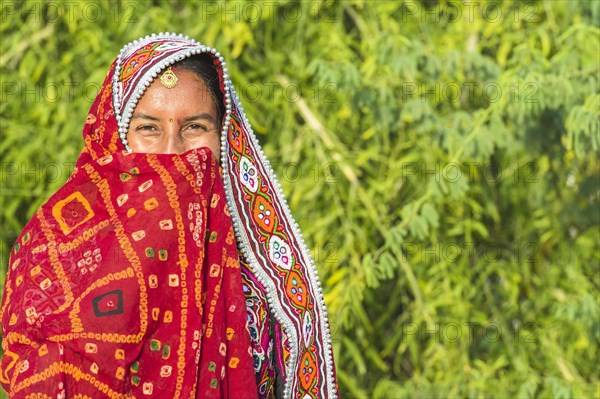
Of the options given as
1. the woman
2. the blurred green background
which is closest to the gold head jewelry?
the woman

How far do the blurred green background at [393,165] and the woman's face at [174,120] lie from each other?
1346mm

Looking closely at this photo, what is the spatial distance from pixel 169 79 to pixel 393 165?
1614mm

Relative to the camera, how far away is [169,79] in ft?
5.92

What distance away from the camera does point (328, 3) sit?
340cm

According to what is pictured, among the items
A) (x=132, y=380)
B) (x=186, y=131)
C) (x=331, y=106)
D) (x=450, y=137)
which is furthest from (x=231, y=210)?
(x=331, y=106)

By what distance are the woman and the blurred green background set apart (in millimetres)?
1260

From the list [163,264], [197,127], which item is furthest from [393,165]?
[163,264]

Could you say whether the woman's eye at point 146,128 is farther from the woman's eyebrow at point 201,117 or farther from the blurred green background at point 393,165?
the blurred green background at point 393,165

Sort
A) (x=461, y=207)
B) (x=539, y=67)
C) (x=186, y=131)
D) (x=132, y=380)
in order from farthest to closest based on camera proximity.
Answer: (x=461, y=207)
(x=539, y=67)
(x=186, y=131)
(x=132, y=380)

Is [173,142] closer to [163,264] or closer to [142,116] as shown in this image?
[142,116]

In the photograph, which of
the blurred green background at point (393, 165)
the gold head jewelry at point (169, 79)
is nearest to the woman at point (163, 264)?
the gold head jewelry at point (169, 79)

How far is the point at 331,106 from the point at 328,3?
0.34m

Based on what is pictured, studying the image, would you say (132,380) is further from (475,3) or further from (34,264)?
(475,3)

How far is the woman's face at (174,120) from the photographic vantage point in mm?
1784
